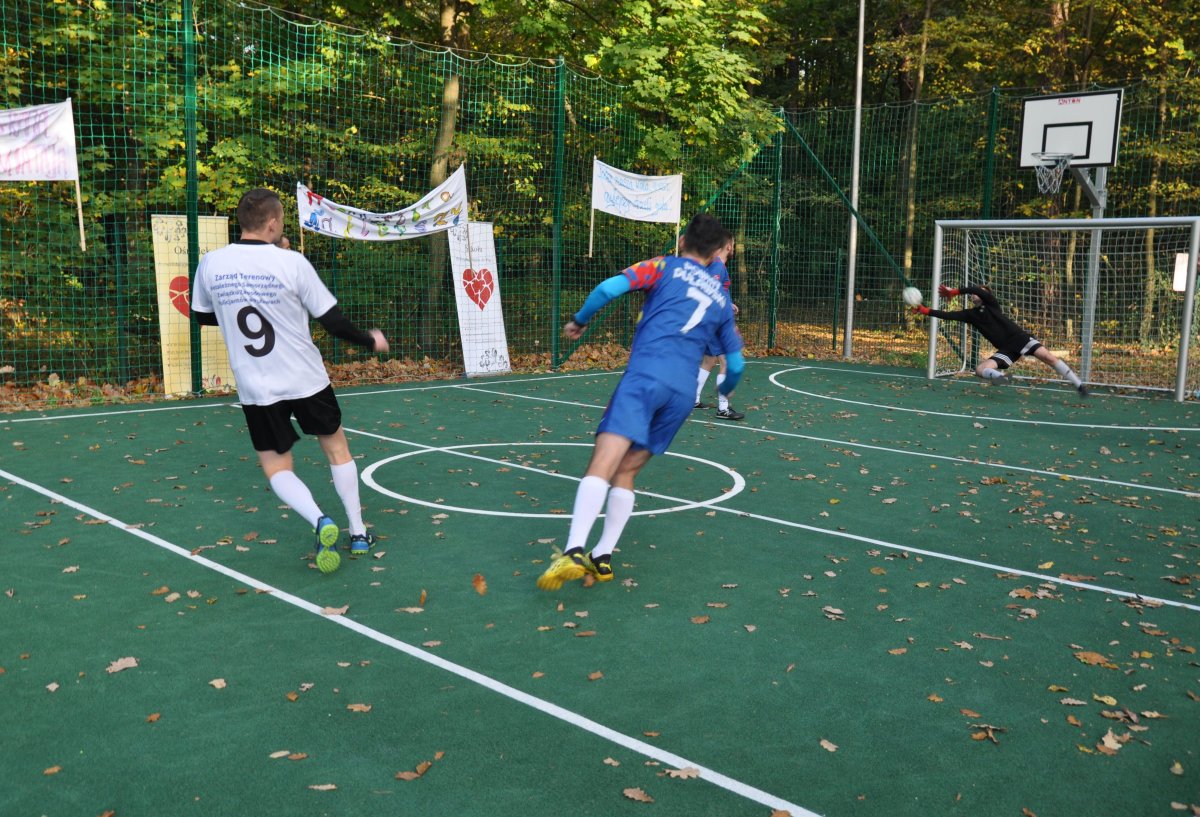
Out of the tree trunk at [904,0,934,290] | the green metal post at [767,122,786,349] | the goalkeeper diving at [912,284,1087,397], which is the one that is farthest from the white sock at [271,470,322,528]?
the tree trunk at [904,0,934,290]

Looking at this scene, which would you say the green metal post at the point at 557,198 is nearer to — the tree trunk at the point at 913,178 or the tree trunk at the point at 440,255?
the tree trunk at the point at 440,255

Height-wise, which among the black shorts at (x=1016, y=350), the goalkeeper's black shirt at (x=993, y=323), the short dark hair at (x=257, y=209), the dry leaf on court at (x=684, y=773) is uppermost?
the short dark hair at (x=257, y=209)

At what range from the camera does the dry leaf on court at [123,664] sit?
13.6 ft

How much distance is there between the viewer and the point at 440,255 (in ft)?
52.6

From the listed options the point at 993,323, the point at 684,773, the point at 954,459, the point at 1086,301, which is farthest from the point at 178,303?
the point at 1086,301

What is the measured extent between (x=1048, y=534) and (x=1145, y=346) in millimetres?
11874

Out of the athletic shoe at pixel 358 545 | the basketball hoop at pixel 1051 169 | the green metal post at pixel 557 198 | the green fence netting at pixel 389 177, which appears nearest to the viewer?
the athletic shoe at pixel 358 545

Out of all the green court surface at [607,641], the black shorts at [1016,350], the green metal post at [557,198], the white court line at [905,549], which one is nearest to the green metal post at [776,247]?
the green metal post at [557,198]

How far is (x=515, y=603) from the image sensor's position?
5062 mm

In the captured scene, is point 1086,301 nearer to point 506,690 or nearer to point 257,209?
point 257,209

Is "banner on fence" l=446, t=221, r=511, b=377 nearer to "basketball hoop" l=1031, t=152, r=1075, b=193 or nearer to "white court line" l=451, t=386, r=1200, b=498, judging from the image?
"white court line" l=451, t=386, r=1200, b=498

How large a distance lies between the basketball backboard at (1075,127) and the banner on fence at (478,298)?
878 centimetres

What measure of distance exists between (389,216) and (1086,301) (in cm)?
1089

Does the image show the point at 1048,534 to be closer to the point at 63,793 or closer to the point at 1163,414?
the point at 63,793
